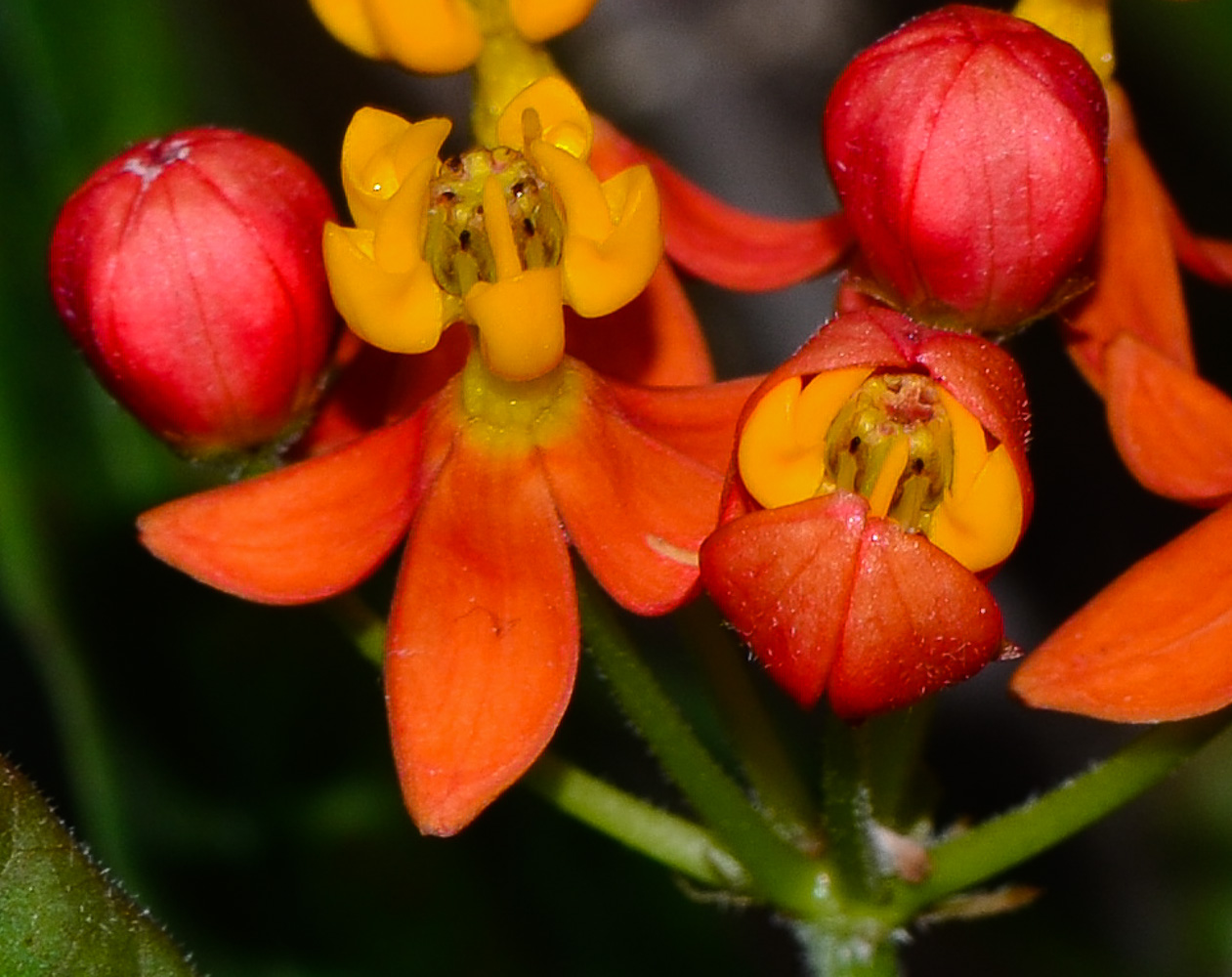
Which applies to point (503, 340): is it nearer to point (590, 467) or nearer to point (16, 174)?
point (590, 467)

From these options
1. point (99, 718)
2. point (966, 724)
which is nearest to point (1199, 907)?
point (966, 724)

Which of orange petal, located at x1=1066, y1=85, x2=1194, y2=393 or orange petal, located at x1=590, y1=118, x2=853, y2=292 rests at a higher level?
orange petal, located at x1=590, y1=118, x2=853, y2=292

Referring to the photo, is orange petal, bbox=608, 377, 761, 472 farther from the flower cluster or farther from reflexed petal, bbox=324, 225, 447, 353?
reflexed petal, bbox=324, 225, 447, 353

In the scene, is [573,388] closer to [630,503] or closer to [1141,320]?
[630,503]

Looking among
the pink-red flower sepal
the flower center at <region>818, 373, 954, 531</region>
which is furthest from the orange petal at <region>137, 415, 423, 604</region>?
the flower center at <region>818, 373, 954, 531</region>

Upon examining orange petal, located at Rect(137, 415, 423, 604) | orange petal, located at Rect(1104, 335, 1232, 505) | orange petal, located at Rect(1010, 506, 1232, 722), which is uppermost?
orange petal, located at Rect(137, 415, 423, 604)

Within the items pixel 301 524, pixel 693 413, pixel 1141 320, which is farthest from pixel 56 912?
pixel 1141 320
